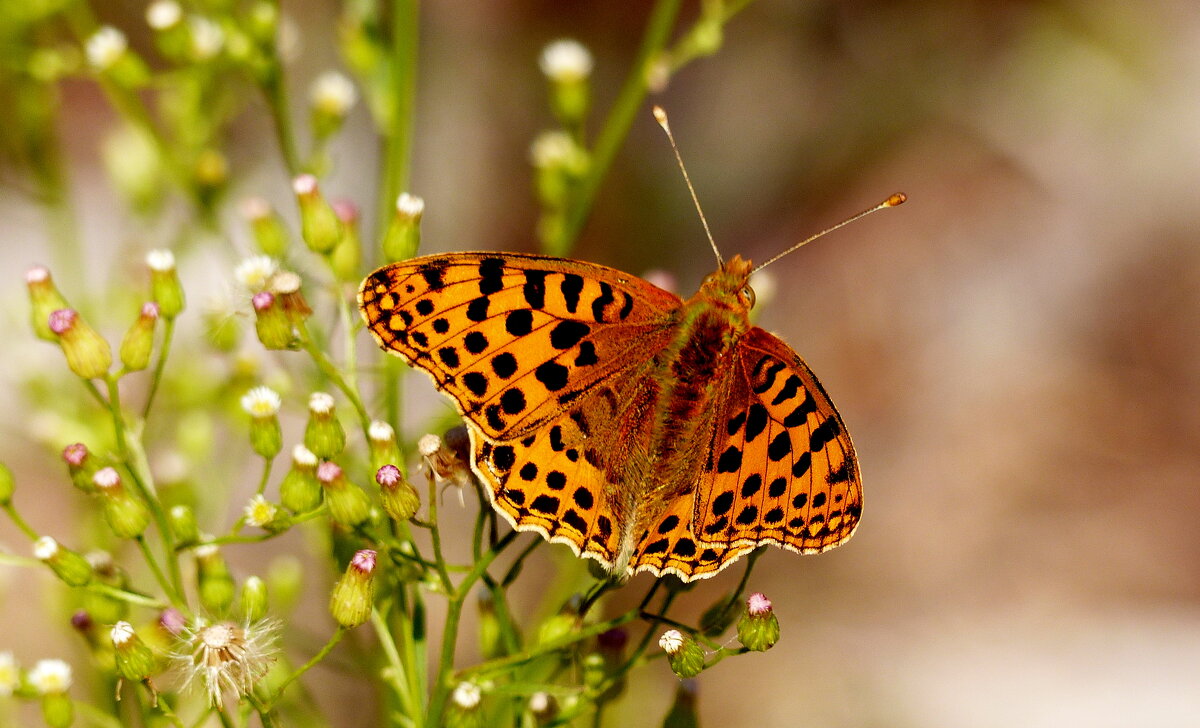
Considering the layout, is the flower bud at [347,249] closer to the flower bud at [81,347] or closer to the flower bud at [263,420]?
the flower bud at [263,420]

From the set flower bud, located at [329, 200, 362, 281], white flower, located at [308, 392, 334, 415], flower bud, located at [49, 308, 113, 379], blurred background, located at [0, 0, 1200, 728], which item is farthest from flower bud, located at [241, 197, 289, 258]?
blurred background, located at [0, 0, 1200, 728]

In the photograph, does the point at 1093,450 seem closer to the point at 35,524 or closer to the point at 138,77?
the point at 138,77

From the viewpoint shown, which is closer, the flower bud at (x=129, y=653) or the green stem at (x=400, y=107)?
the flower bud at (x=129, y=653)

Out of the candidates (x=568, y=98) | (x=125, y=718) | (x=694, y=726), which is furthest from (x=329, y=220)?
(x=694, y=726)

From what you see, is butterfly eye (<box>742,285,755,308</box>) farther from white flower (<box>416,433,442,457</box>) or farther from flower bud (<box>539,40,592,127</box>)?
flower bud (<box>539,40,592,127</box>)

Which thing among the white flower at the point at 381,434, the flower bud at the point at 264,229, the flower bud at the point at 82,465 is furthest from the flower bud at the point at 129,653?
the flower bud at the point at 264,229

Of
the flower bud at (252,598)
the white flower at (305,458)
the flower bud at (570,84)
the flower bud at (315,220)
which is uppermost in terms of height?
the flower bud at (570,84)

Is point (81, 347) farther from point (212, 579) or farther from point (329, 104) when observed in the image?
point (329, 104)
